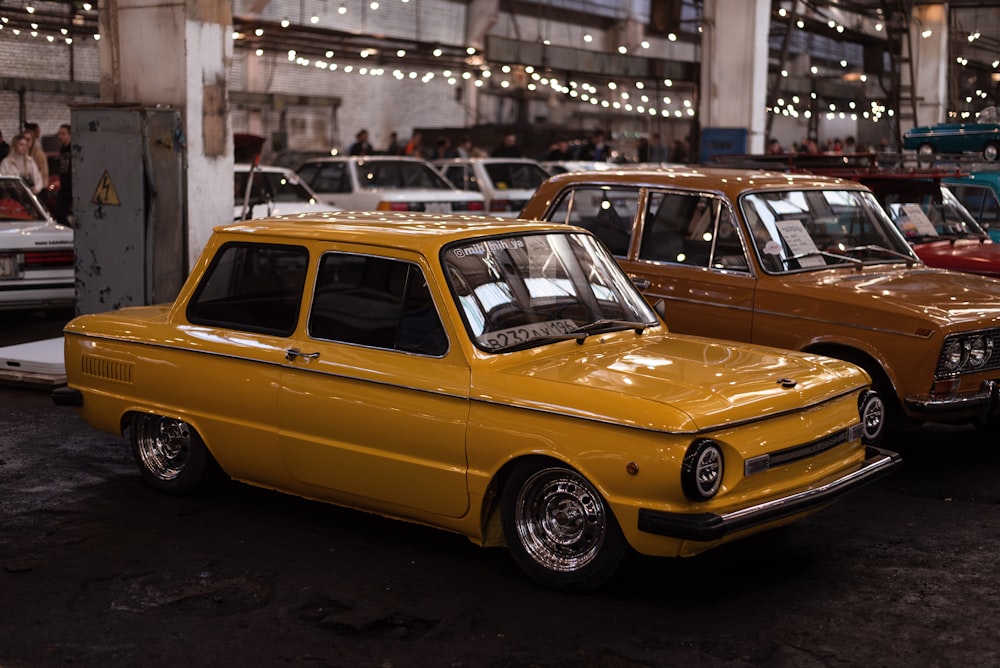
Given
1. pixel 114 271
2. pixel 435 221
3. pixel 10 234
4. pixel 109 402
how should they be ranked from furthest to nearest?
pixel 10 234
pixel 114 271
pixel 109 402
pixel 435 221

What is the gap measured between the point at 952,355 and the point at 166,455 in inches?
170

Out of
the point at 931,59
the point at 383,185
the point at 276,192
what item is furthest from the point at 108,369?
the point at 931,59

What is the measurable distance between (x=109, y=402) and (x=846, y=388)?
3.74 m

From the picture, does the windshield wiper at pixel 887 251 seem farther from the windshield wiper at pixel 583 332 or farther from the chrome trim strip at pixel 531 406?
the chrome trim strip at pixel 531 406

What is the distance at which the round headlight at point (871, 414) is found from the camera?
5812 mm

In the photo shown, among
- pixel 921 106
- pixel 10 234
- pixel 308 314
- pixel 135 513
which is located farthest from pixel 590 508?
pixel 921 106

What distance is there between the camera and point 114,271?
1016cm

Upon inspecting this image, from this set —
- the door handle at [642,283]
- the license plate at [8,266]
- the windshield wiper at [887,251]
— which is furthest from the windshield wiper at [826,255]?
the license plate at [8,266]

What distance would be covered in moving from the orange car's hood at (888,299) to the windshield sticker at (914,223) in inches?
87.7

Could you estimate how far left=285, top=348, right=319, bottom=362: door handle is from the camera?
18.8ft

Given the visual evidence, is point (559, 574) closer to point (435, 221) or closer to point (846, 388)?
point (846, 388)

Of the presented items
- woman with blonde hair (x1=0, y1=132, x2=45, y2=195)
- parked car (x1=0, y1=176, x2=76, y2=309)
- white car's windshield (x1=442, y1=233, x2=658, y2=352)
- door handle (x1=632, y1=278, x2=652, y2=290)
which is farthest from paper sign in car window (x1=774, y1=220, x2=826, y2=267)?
woman with blonde hair (x1=0, y1=132, x2=45, y2=195)

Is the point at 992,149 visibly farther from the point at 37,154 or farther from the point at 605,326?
the point at 605,326

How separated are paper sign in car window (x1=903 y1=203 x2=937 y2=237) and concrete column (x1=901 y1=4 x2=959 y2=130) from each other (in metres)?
21.0
